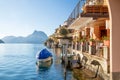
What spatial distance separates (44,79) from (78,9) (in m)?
9.82

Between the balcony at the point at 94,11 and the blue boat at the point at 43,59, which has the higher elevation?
the balcony at the point at 94,11

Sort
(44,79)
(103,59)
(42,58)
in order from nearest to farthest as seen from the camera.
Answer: (103,59) < (44,79) < (42,58)

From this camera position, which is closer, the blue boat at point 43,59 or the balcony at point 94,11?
the balcony at point 94,11

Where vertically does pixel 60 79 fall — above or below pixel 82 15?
below

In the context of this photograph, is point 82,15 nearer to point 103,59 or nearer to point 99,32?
point 103,59

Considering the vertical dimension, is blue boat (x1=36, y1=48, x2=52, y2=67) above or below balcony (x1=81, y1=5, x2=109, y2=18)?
below

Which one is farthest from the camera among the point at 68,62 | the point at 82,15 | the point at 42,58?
the point at 42,58

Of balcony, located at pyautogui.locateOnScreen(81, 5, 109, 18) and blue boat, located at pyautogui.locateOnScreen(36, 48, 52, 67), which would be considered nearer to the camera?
balcony, located at pyautogui.locateOnScreen(81, 5, 109, 18)

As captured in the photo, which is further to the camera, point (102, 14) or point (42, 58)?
point (42, 58)

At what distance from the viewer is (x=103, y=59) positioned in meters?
16.0

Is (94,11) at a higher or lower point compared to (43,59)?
higher

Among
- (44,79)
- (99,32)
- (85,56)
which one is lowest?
(44,79)

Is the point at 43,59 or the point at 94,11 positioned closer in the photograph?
the point at 94,11

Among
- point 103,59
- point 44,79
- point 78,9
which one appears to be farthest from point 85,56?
point 78,9
